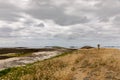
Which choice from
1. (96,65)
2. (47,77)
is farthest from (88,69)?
(47,77)

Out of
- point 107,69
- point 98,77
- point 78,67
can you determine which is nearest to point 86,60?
point 78,67

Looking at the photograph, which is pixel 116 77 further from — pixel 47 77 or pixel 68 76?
pixel 47 77

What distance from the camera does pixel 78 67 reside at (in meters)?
25.7

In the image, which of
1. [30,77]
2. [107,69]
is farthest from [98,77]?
[30,77]

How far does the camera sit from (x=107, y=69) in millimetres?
23688

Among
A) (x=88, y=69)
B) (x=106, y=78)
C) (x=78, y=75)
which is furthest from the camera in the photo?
(x=88, y=69)

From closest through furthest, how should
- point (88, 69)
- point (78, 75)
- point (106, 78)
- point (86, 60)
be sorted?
point (106, 78) → point (78, 75) → point (88, 69) → point (86, 60)

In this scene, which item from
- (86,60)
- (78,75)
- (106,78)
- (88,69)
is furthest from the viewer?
(86,60)

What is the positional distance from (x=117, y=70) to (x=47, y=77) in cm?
682

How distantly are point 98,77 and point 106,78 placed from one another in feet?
2.45

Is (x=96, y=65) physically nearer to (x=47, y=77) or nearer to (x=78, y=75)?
(x=78, y=75)

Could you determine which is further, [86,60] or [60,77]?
[86,60]

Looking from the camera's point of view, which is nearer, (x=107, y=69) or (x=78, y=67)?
(x=107, y=69)

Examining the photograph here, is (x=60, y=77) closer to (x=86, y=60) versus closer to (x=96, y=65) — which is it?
(x=96, y=65)
